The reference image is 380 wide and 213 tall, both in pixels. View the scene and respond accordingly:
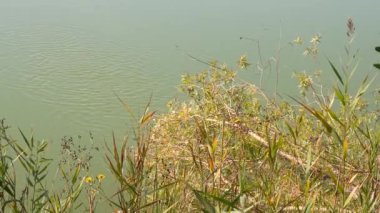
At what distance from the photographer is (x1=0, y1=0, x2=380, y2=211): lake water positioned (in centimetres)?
407

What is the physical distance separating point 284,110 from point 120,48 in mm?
3566

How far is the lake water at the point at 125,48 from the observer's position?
13.4ft

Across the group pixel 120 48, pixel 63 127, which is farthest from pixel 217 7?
pixel 63 127

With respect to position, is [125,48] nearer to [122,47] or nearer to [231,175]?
[122,47]

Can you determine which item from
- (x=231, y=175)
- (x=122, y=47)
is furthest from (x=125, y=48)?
(x=231, y=175)

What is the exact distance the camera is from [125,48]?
18.2 feet

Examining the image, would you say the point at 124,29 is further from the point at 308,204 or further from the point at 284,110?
the point at 308,204

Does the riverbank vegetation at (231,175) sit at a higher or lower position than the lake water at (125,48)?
lower

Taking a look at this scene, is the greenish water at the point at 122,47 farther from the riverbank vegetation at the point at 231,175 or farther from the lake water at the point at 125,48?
the riverbank vegetation at the point at 231,175

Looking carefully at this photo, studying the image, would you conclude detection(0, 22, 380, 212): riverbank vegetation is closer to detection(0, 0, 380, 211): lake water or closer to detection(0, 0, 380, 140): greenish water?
detection(0, 0, 380, 140): greenish water

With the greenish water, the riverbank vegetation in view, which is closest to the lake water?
the greenish water

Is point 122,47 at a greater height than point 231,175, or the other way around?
point 122,47

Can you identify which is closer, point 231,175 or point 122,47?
point 231,175

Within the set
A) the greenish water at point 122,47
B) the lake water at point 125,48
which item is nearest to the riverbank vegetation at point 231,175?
the greenish water at point 122,47
